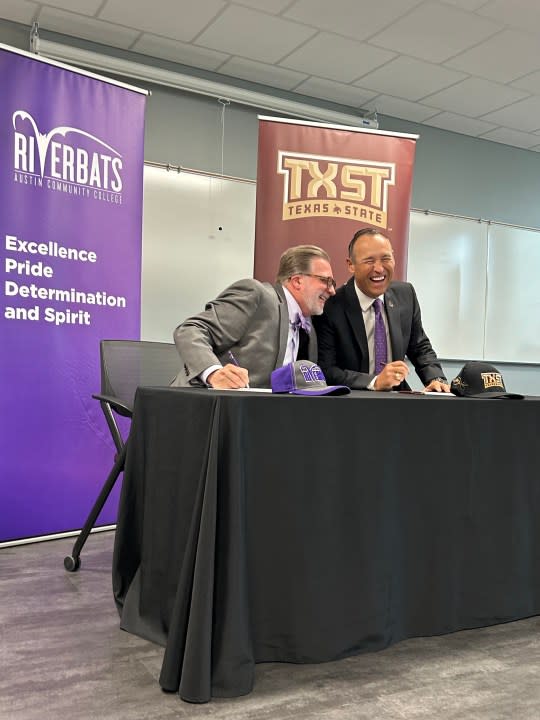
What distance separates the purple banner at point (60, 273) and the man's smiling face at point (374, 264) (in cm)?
128

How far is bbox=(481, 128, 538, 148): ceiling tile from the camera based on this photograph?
19.6 feet

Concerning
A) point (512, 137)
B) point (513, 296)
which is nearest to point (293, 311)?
point (513, 296)

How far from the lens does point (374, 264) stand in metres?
2.77

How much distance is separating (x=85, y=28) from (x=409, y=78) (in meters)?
2.24

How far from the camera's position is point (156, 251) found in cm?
484

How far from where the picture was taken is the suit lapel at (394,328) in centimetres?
285

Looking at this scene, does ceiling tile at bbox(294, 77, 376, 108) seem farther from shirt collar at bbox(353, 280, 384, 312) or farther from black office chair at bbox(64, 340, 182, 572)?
black office chair at bbox(64, 340, 182, 572)

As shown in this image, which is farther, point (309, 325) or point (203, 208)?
point (203, 208)

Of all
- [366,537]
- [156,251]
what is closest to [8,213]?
[156,251]

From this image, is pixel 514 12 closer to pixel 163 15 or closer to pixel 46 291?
pixel 163 15

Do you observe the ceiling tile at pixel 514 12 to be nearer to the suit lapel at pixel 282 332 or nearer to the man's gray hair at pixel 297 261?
the man's gray hair at pixel 297 261

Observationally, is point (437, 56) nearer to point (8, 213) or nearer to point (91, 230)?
point (91, 230)

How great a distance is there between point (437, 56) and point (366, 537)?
153 inches

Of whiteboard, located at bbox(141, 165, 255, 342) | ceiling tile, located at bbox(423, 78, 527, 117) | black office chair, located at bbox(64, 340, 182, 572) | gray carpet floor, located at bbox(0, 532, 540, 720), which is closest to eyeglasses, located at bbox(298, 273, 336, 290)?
black office chair, located at bbox(64, 340, 182, 572)
